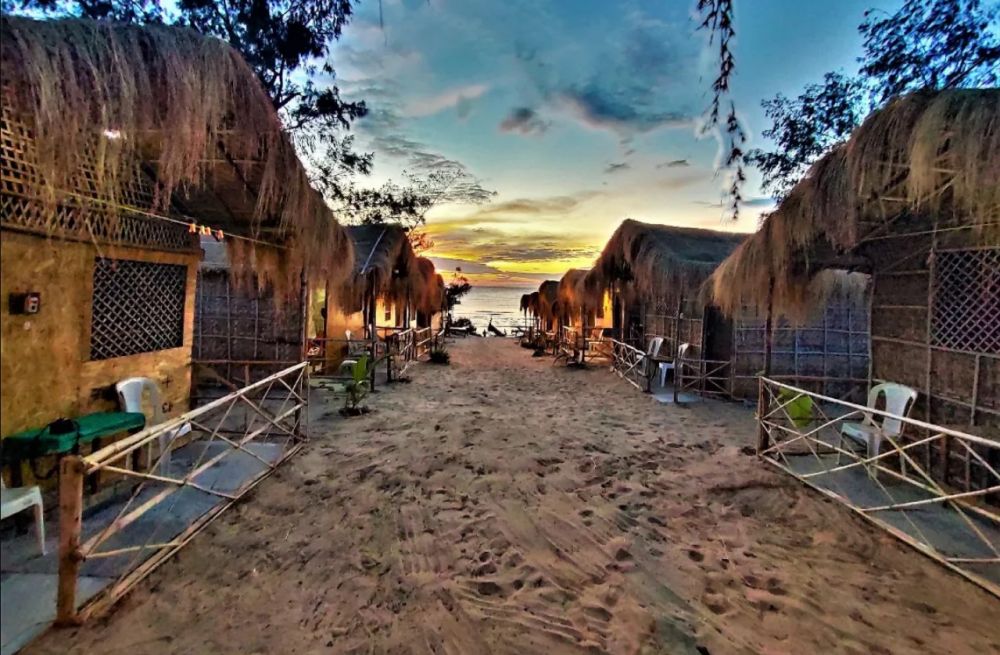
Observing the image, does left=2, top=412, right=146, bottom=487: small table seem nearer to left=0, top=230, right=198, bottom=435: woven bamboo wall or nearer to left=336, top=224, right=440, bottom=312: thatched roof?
left=0, top=230, right=198, bottom=435: woven bamboo wall

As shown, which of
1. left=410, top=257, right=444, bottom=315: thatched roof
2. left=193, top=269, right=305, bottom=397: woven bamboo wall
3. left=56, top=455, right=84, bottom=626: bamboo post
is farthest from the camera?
left=410, top=257, right=444, bottom=315: thatched roof

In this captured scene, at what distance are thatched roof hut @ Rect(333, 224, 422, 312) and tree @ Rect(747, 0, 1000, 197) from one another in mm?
7266

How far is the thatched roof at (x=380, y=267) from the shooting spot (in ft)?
33.4

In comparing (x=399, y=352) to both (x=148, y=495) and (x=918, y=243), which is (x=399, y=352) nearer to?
(x=148, y=495)

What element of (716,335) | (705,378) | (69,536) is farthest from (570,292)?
(69,536)

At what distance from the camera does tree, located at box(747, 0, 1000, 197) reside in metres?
8.08

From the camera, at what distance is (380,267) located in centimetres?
1009

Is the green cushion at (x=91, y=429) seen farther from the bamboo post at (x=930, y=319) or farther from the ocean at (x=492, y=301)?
the ocean at (x=492, y=301)

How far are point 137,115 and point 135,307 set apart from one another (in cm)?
275

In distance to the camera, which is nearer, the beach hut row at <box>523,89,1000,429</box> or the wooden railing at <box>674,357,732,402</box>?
the beach hut row at <box>523,89,1000,429</box>

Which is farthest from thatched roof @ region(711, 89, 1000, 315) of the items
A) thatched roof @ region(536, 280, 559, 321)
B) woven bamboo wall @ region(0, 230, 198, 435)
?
thatched roof @ region(536, 280, 559, 321)

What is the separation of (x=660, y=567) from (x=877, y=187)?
3.69 metres

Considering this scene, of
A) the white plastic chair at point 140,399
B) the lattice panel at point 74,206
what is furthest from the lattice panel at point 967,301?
the white plastic chair at point 140,399

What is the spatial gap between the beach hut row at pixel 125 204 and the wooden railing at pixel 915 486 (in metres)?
4.68
